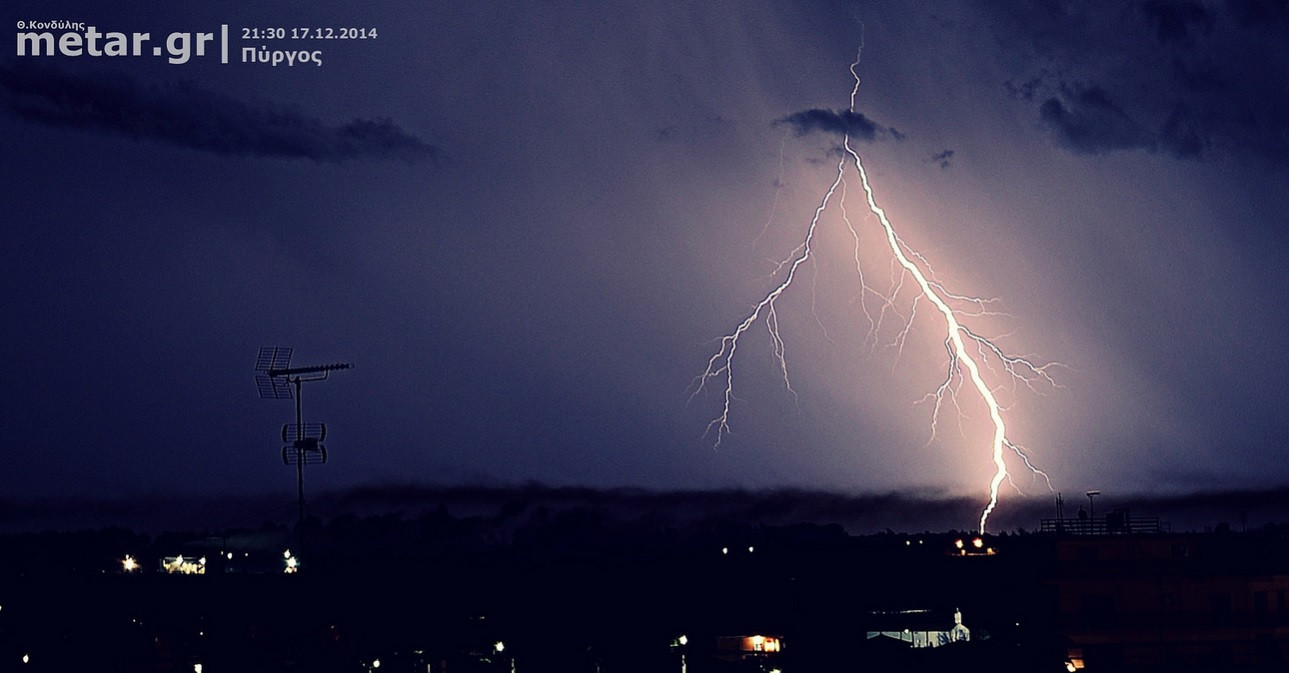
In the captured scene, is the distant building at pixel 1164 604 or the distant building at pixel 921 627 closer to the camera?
the distant building at pixel 1164 604

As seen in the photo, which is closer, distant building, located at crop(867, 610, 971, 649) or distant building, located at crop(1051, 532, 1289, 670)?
distant building, located at crop(1051, 532, 1289, 670)

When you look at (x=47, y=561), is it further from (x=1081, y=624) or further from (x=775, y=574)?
(x=1081, y=624)

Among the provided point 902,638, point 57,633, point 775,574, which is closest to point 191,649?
point 57,633

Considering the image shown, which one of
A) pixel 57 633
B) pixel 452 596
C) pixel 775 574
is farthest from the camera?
pixel 775 574

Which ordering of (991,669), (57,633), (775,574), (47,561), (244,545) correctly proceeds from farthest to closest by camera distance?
→ (244,545) < (47,561) < (775,574) < (57,633) < (991,669)

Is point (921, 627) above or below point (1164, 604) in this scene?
below

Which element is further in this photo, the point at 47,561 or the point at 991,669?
the point at 47,561
